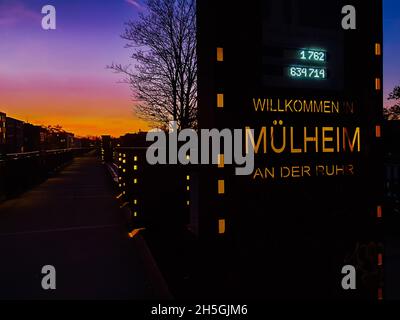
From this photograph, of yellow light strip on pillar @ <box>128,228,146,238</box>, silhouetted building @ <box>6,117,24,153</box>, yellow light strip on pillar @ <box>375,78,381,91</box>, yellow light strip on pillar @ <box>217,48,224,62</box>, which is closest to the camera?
yellow light strip on pillar @ <box>217,48,224,62</box>

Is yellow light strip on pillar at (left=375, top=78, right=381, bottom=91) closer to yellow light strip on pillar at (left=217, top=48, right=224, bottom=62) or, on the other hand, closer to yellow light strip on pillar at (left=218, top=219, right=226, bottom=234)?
yellow light strip on pillar at (left=217, top=48, right=224, bottom=62)

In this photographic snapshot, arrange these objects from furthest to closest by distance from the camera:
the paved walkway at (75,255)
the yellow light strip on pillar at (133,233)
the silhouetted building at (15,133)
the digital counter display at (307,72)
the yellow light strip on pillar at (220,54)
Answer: the silhouetted building at (15,133) < the yellow light strip on pillar at (133,233) < the paved walkway at (75,255) < the digital counter display at (307,72) < the yellow light strip on pillar at (220,54)

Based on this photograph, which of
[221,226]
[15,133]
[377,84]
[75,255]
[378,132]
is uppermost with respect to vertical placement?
[15,133]

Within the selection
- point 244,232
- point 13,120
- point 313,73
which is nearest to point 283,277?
point 244,232

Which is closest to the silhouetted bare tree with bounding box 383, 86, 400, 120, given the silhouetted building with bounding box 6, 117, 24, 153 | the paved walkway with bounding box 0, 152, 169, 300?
the paved walkway with bounding box 0, 152, 169, 300

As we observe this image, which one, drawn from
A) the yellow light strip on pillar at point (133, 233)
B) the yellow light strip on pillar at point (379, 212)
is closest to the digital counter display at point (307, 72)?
the yellow light strip on pillar at point (379, 212)

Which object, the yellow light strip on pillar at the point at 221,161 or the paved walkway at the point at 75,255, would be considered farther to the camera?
the paved walkway at the point at 75,255

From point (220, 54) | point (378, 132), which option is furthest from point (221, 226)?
point (378, 132)

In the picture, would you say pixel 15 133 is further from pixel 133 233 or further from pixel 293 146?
pixel 293 146

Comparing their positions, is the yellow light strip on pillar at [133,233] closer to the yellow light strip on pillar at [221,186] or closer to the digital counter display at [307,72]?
the yellow light strip on pillar at [221,186]

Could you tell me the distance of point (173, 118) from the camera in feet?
47.7

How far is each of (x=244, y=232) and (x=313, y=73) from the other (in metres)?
1.31

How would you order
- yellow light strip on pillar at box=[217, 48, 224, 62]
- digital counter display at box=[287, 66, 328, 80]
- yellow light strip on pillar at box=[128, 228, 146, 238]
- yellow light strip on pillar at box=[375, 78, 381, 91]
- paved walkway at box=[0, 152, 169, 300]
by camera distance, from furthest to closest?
yellow light strip on pillar at box=[128, 228, 146, 238], paved walkway at box=[0, 152, 169, 300], yellow light strip on pillar at box=[375, 78, 381, 91], digital counter display at box=[287, 66, 328, 80], yellow light strip on pillar at box=[217, 48, 224, 62]

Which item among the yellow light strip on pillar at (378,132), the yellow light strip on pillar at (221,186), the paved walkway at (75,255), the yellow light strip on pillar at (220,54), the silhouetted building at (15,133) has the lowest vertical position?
the paved walkway at (75,255)
